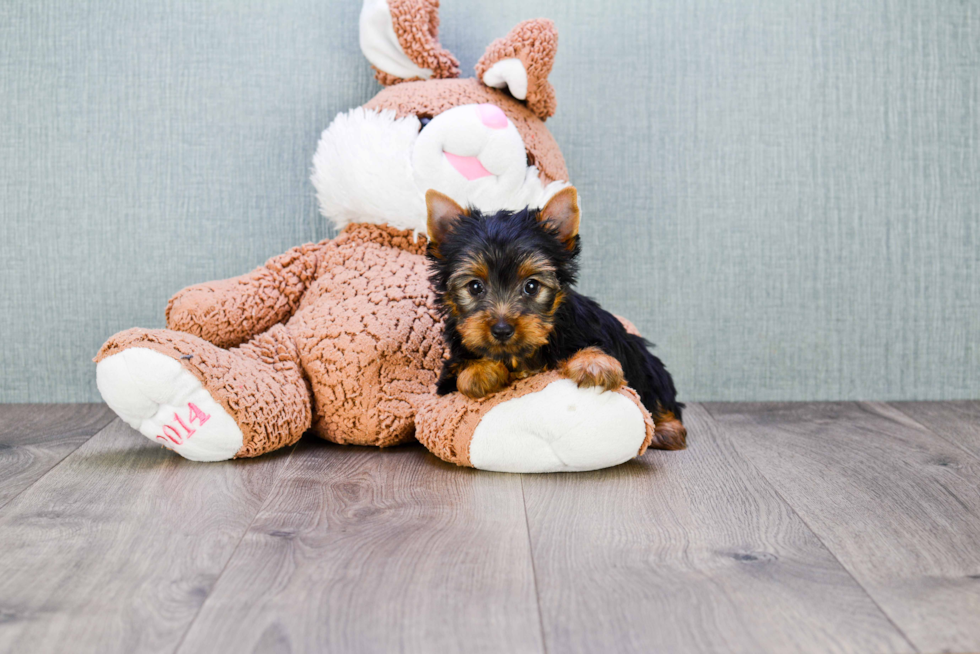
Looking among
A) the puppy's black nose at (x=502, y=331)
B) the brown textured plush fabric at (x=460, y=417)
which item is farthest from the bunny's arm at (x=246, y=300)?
the puppy's black nose at (x=502, y=331)

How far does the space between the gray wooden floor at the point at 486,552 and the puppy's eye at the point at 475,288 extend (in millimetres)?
398

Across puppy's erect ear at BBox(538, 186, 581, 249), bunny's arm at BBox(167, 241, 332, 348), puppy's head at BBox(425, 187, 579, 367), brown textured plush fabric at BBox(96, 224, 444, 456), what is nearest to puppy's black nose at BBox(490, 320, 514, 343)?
puppy's head at BBox(425, 187, 579, 367)

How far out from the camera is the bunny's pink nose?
2.02m

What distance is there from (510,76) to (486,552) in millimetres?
1298

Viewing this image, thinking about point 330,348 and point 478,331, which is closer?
point 478,331

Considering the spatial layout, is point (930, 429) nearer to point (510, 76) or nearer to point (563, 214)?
point (563, 214)

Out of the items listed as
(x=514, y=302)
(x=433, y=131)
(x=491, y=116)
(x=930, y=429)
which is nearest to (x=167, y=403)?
(x=514, y=302)

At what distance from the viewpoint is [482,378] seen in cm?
175

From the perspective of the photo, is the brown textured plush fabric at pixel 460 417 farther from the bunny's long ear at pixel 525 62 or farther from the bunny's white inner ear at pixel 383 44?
the bunny's white inner ear at pixel 383 44

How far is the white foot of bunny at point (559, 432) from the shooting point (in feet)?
5.54

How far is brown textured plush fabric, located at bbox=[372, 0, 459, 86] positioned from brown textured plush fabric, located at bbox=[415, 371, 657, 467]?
3.16ft

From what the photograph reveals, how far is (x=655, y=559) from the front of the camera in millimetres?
1297

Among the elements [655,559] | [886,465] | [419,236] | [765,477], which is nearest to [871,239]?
[886,465]

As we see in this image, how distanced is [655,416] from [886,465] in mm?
531
